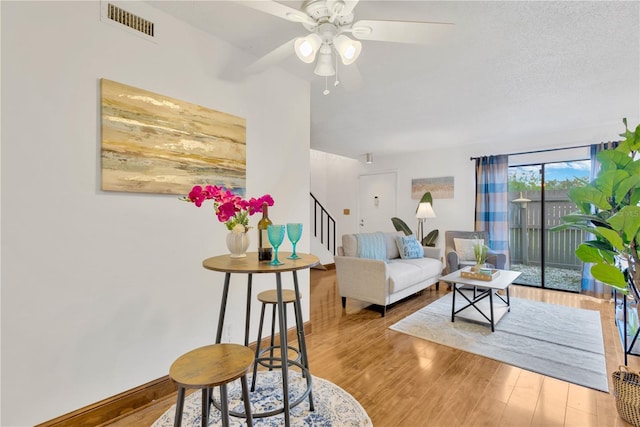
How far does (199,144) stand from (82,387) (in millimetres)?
1577

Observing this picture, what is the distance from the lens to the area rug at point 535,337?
7.43ft

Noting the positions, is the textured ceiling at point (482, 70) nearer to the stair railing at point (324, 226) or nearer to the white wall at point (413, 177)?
the white wall at point (413, 177)

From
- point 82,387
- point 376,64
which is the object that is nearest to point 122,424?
point 82,387

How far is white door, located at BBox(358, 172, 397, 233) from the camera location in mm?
6367

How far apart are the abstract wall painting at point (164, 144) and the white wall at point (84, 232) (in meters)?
0.06

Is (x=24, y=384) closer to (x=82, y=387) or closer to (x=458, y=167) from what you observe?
(x=82, y=387)

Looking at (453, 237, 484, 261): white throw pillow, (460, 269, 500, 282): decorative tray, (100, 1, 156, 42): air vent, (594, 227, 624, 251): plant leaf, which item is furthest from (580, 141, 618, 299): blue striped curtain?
(100, 1, 156, 42): air vent

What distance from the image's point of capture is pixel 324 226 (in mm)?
6941

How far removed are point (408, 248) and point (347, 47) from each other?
10.9ft

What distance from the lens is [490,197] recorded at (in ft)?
16.6

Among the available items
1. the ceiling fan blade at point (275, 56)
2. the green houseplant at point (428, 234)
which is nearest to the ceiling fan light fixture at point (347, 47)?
the ceiling fan blade at point (275, 56)

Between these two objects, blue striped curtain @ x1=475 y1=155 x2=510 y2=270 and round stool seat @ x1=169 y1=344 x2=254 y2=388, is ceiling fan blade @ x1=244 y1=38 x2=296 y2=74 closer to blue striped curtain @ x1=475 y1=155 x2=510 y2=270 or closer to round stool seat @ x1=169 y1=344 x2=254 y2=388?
round stool seat @ x1=169 y1=344 x2=254 y2=388

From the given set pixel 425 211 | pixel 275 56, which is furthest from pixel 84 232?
pixel 425 211

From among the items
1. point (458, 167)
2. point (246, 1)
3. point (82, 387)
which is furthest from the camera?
point (458, 167)
